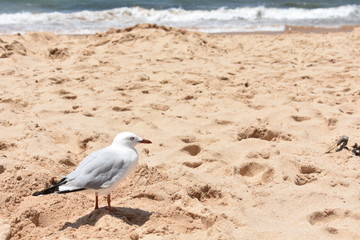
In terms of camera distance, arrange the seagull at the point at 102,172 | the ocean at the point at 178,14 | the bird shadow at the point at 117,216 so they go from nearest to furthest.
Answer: the seagull at the point at 102,172 → the bird shadow at the point at 117,216 → the ocean at the point at 178,14

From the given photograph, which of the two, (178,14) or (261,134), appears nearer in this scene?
(261,134)

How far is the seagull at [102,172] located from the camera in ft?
8.09

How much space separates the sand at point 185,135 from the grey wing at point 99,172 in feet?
0.74

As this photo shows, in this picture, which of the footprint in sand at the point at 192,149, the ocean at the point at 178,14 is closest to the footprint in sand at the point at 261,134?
the footprint in sand at the point at 192,149

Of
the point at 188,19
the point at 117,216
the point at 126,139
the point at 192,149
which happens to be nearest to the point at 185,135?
the point at 192,149

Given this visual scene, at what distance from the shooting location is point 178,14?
529 inches

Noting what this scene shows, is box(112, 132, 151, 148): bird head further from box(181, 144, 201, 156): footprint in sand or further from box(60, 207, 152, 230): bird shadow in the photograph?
box(181, 144, 201, 156): footprint in sand

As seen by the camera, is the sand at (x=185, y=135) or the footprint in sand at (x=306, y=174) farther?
the footprint in sand at (x=306, y=174)

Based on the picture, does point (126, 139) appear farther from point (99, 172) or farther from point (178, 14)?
point (178, 14)

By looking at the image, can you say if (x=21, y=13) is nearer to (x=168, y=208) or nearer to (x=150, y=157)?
(x=150, y=157)

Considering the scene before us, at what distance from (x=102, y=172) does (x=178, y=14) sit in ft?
37.5

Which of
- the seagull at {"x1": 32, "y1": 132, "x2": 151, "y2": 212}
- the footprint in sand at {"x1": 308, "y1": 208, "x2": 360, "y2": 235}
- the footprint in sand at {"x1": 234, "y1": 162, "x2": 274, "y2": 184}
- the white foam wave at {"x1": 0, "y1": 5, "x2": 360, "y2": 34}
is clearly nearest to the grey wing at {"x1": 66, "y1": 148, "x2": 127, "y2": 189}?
the seagull at {"x1": 32, "y1": 132, "x2": 151, "y2": 212}

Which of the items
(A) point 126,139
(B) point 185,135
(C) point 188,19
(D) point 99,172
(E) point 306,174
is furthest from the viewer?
(C) point 188,19

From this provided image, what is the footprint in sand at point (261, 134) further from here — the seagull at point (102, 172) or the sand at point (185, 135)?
→ the seagull at point (102, 172)
